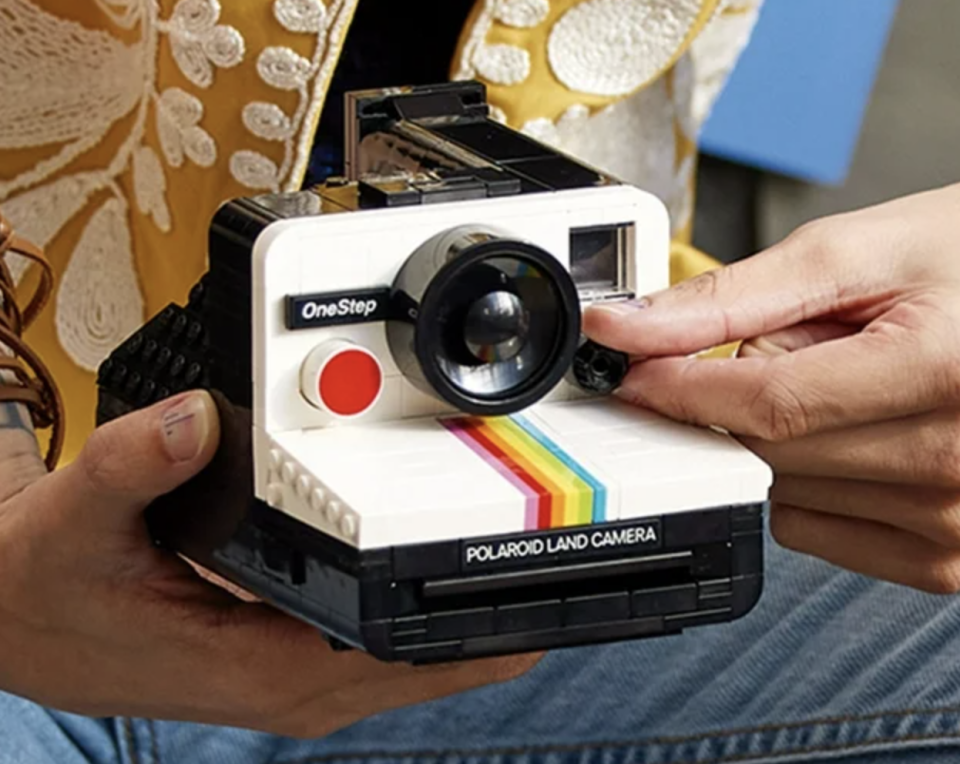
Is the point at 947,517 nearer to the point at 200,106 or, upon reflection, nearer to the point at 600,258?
the point at 600,258

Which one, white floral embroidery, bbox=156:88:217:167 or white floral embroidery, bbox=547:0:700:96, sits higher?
white floral embroidery, bbox=547:0:700:96

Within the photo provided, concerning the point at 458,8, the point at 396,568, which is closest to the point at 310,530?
the point at 396,568

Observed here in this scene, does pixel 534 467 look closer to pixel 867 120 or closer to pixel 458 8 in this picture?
pixel 458 8

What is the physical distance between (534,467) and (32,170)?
1.59ft


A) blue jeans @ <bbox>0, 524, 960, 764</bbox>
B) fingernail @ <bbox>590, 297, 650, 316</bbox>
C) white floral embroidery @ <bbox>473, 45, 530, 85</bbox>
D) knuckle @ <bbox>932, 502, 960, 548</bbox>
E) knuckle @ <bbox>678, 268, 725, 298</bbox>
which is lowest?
blue jeans @ <bbox>0, 524, 960, 764</bbox>

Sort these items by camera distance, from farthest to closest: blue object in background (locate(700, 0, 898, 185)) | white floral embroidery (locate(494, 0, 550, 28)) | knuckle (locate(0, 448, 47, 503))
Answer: blue object in background (locate(700, 0, 898, 185)) < white floral embroidery (locate(494, 0, 550, 28)) < knuckle (locate(0, 448, 47, 503))

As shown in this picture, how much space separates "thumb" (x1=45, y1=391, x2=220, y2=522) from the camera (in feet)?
1.90

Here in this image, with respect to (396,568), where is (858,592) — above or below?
below

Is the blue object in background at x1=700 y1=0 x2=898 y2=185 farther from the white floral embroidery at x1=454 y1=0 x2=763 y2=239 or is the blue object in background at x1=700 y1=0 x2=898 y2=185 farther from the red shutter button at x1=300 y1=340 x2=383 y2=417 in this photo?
the red shutter button at x1=300 y1=340 x2=383 y2=417

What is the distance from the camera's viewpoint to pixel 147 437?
23.0 inches

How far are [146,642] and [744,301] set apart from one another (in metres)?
0.24

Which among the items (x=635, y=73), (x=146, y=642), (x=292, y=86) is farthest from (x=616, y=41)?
(x=146, y=642)

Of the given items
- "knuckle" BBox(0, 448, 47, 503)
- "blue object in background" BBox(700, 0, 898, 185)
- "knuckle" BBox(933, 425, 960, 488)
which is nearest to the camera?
"knuckle" BBox(933, 425, 960, 488)

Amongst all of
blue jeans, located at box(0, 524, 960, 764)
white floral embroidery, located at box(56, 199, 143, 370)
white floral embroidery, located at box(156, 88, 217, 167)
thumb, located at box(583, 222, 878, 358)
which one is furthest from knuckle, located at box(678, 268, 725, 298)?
white floral embroidery, located at box(56, 199, 143, 370)
